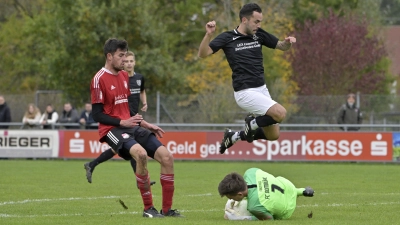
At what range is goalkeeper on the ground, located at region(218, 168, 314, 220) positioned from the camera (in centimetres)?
952

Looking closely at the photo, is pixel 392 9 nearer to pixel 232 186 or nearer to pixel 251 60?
pixel 251 60

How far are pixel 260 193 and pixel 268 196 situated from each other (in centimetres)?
10

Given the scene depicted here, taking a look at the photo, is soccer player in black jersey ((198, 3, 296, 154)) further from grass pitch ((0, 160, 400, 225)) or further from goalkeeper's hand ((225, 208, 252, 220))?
goalkeeper's hand ((225, 208, 252, 220))

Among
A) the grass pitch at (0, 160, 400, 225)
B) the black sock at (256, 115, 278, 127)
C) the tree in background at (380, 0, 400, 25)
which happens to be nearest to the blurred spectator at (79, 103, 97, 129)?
the grass pitch at (0, 160, 400, 225)

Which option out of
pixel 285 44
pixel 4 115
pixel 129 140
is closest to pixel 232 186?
pixel 129 140

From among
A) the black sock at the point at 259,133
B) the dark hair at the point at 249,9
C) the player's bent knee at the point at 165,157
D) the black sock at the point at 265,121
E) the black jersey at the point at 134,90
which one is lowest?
the player's bent knee at the point at 165,157

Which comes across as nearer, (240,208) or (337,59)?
(240,208)

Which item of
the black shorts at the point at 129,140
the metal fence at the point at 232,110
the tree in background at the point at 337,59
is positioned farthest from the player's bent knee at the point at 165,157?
the tree in background at the point at 337,59

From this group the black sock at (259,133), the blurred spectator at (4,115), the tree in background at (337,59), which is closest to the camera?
the black sock at (259,133)

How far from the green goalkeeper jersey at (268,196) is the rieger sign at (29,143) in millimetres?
16640

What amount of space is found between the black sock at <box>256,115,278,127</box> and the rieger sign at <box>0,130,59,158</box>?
581 inches

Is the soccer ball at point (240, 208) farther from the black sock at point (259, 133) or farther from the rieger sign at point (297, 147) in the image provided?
the rieger sign at point (297, 147)

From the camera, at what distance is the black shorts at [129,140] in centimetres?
1025

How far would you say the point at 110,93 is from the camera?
33.9 feet
